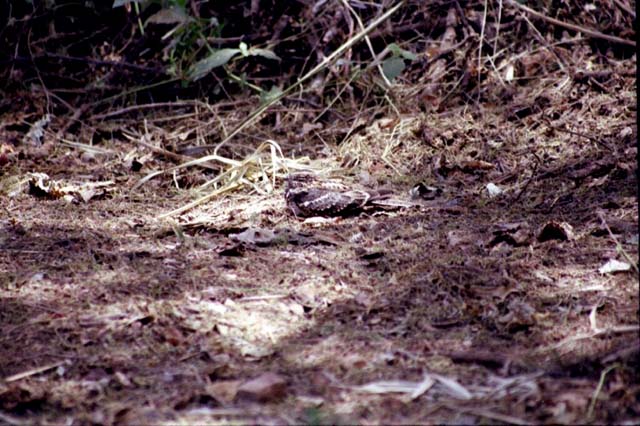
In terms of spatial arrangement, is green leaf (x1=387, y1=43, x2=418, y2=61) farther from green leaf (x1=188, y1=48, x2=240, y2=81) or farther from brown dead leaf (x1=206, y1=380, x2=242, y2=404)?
brown dead leaf (x1=206, y1=380, x2=242, y2=404)

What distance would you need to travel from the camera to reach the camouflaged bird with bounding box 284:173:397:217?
3.05m

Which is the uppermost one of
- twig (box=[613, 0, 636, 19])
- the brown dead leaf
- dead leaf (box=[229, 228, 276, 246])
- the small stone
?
twig (box=[613, 0, 636, 19])

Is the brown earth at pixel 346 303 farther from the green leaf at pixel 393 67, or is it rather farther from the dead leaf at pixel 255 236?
the green leaf at pixel 393 67

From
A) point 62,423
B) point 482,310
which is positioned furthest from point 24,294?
point 482,310

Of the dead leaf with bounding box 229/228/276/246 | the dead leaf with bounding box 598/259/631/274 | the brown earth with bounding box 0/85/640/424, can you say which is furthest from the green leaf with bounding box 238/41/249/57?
the dead leaf with bounding box 598/259/631/274

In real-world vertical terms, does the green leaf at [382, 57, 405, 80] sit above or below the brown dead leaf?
below

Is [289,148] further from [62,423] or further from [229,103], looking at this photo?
[62,423]


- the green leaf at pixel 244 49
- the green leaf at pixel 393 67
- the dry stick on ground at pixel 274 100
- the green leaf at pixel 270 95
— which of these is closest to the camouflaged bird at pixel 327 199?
the dry stick on ground at pixel 274 100

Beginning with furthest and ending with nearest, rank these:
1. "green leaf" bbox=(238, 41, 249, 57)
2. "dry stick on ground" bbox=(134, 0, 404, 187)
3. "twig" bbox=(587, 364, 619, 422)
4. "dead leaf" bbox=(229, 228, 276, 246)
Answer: "green leaf" bbox=(238, 41, 249, 57) < "dry stick on ground" bbox=(134, 0, 404, 187) < "dead leaf" bbox=(229, 228, 276, 246) < "twig" bbox=(587, 364, 619, 422)

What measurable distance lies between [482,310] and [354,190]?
47.5 inches

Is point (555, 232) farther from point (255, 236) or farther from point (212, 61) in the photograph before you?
point (212, 61)

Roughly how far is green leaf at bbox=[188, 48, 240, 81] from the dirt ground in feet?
2.36

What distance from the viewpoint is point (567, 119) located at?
3.63 metres

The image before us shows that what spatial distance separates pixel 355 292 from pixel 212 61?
2152 mm
